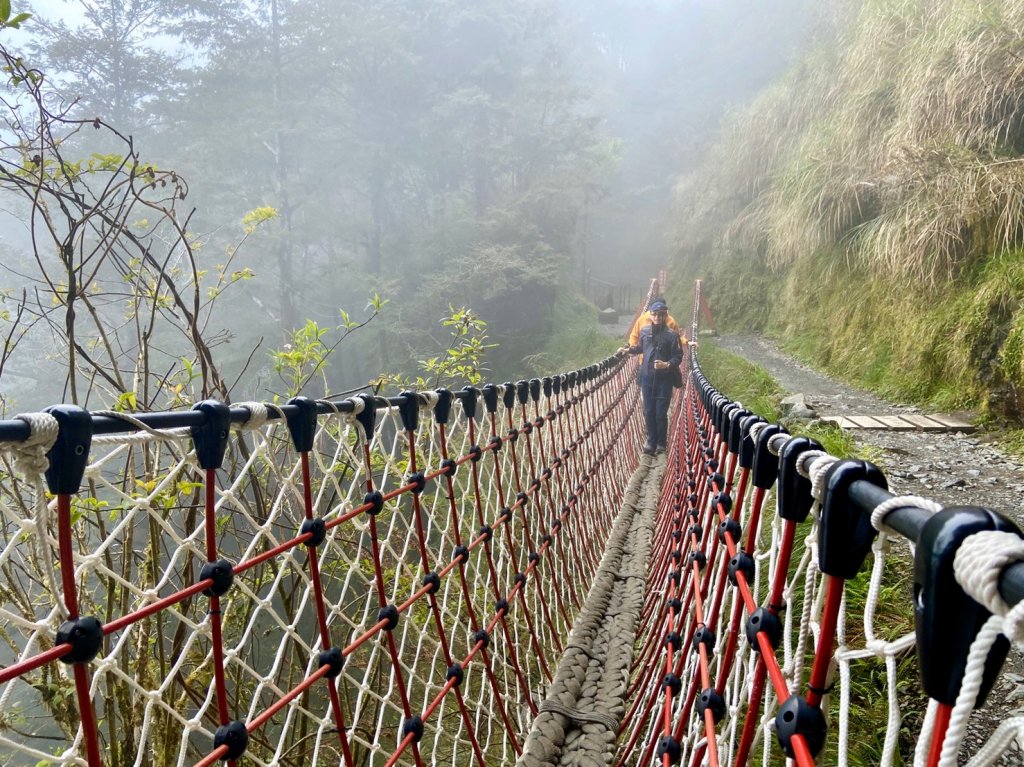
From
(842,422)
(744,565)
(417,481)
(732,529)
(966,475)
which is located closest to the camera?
(744,565)

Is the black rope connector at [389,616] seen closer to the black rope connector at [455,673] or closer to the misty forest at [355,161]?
the black rope connector at [455,673]

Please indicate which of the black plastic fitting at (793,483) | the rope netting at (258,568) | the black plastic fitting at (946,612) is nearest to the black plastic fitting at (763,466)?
the black plastic fitting at (793,483)

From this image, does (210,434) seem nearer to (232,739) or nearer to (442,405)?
(232,739)

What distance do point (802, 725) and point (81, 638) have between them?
22.2 inches

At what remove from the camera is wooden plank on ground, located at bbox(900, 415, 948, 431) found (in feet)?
9.14

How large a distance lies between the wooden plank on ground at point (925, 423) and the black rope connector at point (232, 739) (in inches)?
121

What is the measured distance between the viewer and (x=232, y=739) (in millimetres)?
659

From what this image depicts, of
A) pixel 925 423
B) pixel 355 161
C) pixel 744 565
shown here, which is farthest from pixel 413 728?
pixel 355 161

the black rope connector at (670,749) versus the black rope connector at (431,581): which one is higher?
the black rope connector at (431,581)

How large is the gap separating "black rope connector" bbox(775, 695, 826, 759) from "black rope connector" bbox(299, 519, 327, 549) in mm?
557

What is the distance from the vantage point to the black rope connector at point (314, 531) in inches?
30.8

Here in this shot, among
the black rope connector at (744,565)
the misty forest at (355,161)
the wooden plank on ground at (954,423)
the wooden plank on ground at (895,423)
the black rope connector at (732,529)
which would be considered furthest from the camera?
the misty forest at (355,161)

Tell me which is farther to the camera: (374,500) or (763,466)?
(374,500)

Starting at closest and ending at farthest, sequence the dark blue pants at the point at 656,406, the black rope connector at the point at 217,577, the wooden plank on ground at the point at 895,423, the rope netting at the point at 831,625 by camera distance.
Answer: the rope netting at the point at 831,625
the black rope connector at the point at 217,577
the wooden plank on ground at the point at 895,423
the dark blue pants at the point at 656,406
